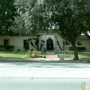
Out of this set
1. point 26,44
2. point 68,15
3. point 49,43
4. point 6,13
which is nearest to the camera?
point 68,15

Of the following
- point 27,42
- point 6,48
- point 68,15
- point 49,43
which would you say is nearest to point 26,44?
point 27,42

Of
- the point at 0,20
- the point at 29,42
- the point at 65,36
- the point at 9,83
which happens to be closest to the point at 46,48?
the point at 29,42

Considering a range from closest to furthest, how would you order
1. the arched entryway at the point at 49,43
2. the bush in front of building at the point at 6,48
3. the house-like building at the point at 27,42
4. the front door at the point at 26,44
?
the bush in front of building at the point at 6,48 → the front door at the point at 26,44 → the house-like building at the point at 27,42 → the arched entryway at the point at 49,43

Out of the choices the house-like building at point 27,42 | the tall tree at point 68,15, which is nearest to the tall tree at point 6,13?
the house-like building at point 27,42

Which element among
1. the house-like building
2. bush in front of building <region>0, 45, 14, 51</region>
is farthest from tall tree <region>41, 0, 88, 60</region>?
bush in front of building <region>0, 45, 14, 51</region>

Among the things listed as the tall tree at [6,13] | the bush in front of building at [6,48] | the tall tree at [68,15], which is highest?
the tall tree at [6,13]

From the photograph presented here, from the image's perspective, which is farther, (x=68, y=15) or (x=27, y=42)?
(x=27, y=42)

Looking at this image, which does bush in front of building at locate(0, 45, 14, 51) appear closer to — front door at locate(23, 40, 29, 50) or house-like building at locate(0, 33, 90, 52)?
house-like building at locate(0, 33, 90, 52)

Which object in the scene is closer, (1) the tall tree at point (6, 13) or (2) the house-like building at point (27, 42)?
(1) the tall tree at point (6, 13)

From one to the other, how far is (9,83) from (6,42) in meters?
37.9

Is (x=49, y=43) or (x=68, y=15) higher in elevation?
(x=68, y=15)

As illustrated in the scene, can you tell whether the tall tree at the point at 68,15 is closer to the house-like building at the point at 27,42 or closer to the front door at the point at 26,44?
the house-like building at the point at 27,42

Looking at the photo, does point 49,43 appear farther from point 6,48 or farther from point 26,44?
point 6,48

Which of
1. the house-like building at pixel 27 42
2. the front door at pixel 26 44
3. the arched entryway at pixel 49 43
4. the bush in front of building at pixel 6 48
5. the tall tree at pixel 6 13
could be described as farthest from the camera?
the arched entryway at pixel 49 43
